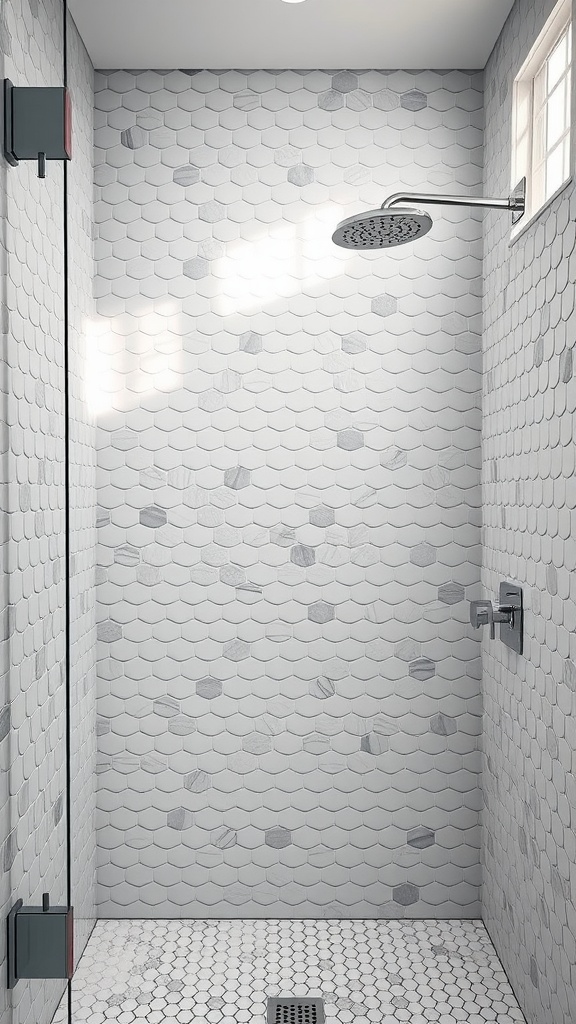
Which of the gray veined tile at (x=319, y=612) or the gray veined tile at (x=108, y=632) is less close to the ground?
the gray veined tile at (x=319, y=612)

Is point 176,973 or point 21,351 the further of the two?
Result: point 176,973

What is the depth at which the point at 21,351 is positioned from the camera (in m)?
1.21

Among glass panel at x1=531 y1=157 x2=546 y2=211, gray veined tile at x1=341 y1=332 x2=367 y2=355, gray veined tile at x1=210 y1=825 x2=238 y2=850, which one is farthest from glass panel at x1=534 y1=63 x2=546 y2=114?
gray veined tile at x1=210 y1=825 x2=238 y2=850

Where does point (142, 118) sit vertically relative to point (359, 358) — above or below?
above

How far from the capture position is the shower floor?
187cm

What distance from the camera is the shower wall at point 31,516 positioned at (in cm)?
109

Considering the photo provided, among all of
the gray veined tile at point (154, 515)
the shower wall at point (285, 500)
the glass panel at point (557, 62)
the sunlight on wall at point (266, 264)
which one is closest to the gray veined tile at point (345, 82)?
the shower wall at point (285, 500)

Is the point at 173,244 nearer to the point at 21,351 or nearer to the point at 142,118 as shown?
the point at 142,118

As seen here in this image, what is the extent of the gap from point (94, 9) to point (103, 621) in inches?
60.3

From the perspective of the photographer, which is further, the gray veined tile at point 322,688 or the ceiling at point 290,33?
the gray veined tile at point 322,688

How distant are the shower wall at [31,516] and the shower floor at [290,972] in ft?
2.59

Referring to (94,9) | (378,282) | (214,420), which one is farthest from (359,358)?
(94,9)

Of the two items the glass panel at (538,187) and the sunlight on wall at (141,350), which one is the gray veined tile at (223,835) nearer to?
the sunlight on wall at (141,350)

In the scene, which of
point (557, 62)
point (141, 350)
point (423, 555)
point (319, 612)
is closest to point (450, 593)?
point (423, 555)
